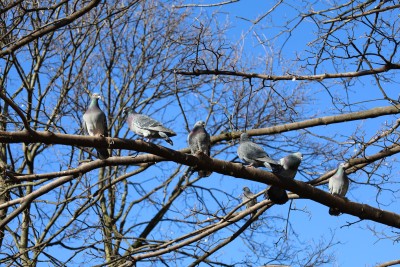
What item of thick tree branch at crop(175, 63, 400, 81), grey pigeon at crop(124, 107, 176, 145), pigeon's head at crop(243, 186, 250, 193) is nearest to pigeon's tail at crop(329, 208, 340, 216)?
thick tree branch at crop(175, 63, 400, 81)

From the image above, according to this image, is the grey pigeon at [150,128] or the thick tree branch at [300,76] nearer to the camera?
the thick tree branch at [300,76]

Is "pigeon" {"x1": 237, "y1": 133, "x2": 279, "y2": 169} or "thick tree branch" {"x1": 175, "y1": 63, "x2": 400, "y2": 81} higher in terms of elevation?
"thick tree branch" {"x1": 175, "y1": 63, "x2": 400, "y2": 81}

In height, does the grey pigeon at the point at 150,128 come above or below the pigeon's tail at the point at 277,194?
above

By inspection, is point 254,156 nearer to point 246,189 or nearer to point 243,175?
point 243,175

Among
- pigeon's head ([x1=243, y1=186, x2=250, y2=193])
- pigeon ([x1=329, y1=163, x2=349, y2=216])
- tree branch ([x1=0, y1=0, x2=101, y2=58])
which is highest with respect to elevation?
pigeon's head ([x1=243, y1=186, x2=250, y2=193])

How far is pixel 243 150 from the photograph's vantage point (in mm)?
5625

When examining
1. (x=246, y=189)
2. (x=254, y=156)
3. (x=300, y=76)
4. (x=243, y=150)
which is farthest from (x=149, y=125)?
(x=246, y=189)

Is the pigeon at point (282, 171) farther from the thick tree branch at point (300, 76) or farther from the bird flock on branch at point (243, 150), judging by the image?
the thick tree branch at point (300, 76)

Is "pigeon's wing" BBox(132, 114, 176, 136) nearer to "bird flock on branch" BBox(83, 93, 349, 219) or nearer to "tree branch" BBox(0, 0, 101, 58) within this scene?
"bird flock on branch" BBox(83, 93, 349, 219)

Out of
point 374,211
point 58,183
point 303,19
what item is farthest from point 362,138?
point 58,183

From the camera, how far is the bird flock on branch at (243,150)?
17.9ft

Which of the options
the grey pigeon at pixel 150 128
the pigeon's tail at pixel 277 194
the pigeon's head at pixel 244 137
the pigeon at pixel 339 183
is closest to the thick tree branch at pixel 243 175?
the pigeon's tail at pixel 277 194

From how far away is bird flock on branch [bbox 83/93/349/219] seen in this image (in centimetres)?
546

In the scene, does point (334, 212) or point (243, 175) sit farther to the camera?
point (334, 212)
